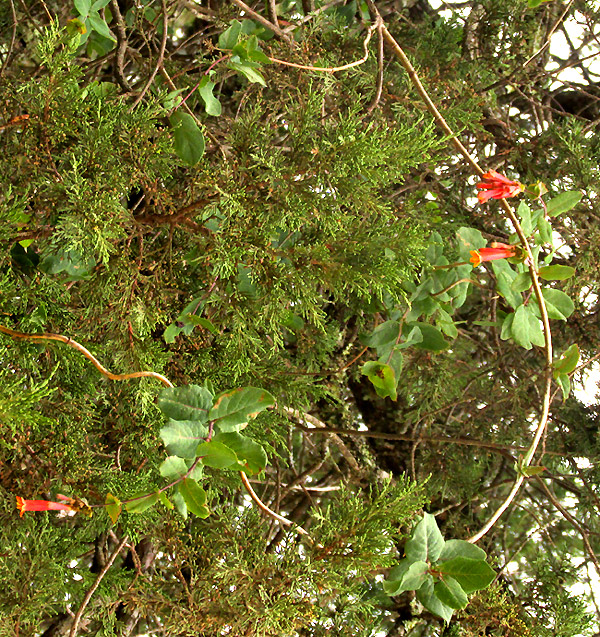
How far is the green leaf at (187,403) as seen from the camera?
22.4 inches

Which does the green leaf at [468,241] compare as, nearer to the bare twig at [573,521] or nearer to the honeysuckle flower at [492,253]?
the honeysuckle flower at [492,253]

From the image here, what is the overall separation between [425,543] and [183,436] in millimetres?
286

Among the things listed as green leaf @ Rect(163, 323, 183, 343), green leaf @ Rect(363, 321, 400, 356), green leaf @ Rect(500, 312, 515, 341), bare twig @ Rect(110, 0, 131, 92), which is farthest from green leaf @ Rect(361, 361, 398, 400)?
bare twig @ Rect(110, 0, 131, 92)

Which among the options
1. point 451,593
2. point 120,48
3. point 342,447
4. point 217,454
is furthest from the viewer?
point 342,447

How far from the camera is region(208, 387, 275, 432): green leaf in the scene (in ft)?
1.88

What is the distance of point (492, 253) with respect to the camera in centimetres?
72

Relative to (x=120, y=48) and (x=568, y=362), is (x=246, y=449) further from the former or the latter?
(x=120, y=48)

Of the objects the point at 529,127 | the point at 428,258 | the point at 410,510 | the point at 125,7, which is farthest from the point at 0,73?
the point at 529,127

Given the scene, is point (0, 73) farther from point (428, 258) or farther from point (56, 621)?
point (56, 621)

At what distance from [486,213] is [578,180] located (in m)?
0.17

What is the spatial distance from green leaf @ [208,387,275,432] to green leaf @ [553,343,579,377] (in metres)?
0.39

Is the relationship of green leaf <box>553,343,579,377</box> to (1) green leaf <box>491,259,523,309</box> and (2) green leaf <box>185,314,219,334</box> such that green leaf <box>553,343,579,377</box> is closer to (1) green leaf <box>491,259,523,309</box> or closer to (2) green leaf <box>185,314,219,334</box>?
(1) green leaf <box>491,259,523,309</box>

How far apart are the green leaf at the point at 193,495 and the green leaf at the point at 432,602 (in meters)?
0.25

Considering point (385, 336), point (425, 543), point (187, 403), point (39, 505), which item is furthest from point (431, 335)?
point (39, 505)
